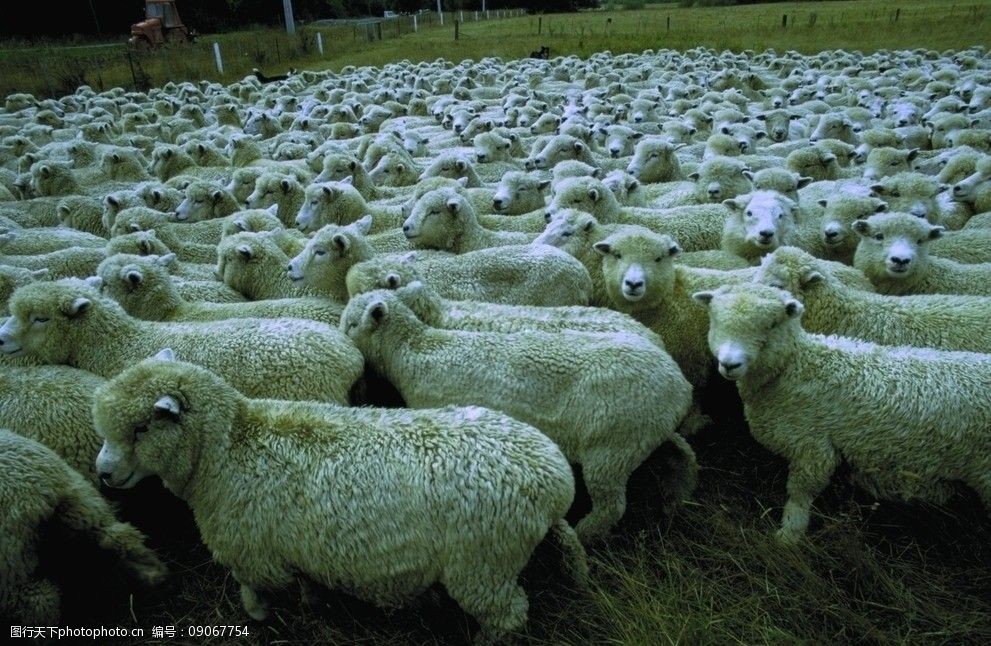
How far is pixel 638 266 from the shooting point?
15.1ft

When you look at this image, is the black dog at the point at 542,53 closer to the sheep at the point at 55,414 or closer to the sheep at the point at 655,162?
the sheep at the point at 655,162

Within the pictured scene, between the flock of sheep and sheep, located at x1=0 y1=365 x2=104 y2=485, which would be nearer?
the flock of sheep

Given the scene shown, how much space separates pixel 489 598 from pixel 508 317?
187 centimetres

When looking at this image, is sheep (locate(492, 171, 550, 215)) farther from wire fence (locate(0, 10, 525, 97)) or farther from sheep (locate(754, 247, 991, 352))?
wire fence (locate(0, 10, 525, 97))

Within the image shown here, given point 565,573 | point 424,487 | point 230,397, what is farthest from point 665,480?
point 230,397

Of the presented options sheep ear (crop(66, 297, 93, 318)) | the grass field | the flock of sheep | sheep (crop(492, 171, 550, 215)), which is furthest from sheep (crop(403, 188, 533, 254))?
the grass field

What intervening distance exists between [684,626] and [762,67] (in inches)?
809

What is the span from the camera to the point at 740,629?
9.54ft

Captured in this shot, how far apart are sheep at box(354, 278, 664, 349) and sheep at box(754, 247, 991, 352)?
1.07 metres

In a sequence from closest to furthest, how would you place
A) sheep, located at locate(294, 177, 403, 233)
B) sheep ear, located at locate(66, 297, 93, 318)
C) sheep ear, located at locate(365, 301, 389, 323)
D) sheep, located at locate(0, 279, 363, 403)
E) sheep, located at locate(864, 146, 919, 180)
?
sheep, located at locate(0, 279, 363, 403), sheep ear, located at locate(365, 301, 389, 323), sheep ear, located at locate(66, 297, 93, 318), sheep, located at locate(294, 177, 403, 233), sheep, located at locate(864, 146, 919, 180)

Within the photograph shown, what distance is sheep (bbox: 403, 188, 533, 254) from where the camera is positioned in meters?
5.89

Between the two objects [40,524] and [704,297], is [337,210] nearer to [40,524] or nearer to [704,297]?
[704,297]

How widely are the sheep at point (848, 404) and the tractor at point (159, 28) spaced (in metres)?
32.5

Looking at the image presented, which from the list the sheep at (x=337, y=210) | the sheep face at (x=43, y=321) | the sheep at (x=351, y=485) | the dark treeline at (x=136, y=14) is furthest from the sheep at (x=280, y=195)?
the dark treeline at (x=136, y=14)
